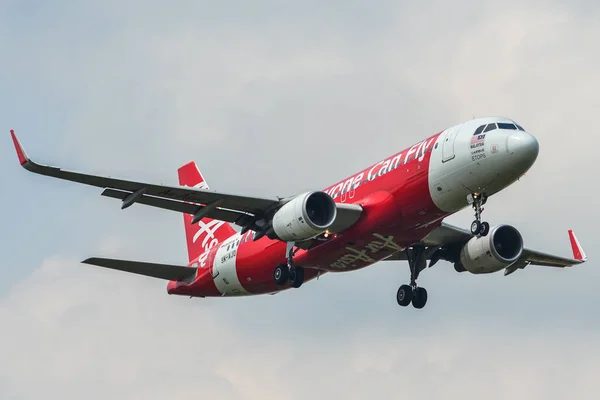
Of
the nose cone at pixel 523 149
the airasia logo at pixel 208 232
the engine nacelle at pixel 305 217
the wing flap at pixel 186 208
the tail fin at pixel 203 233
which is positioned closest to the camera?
the nose cone at pixel 523 149

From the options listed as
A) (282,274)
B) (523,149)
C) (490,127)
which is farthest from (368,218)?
(523,149)

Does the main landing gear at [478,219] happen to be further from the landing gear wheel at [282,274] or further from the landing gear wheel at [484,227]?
the landing gear wheel at [282,274]

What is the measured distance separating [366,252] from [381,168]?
3.69m

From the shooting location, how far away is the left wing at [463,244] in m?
58.9

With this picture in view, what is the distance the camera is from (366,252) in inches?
2124

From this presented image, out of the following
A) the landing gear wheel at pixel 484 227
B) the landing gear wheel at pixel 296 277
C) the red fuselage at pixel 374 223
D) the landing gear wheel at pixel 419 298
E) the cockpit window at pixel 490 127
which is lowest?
the landing gear wheel at pixel 419 298

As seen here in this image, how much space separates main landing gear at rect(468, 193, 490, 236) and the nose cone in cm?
228

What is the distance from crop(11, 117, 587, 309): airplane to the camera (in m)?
49.7

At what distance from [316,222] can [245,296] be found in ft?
32.4

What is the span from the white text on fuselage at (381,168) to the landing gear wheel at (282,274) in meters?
3.64

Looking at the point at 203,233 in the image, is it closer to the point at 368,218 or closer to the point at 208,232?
the point at 208,232

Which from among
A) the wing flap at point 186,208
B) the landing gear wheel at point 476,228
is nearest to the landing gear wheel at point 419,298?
the wing flap at point 186,208

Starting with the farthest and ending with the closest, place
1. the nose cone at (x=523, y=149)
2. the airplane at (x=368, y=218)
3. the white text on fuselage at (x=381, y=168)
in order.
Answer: the white text on fuselage at (x=381, y=168)
the airplane at (x=368, y=218)
the nose cone at (x=523, y=149)

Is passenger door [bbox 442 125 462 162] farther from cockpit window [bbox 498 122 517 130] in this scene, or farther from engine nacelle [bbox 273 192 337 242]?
engine nacelle [bbox 273 192 337 242]
